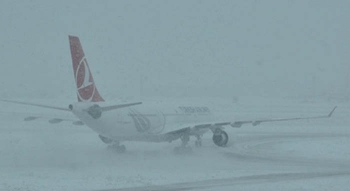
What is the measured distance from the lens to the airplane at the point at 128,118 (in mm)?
26359

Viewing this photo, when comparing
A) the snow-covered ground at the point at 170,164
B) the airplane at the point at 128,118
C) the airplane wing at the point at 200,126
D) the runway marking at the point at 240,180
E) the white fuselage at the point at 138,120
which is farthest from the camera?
the airplane wing at the point at 200,126

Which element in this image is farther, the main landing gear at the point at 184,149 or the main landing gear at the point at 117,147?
the main landing gear at the point at 184,149

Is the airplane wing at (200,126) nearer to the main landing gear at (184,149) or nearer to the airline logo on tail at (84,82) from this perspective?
the main landing gear at (184,149)

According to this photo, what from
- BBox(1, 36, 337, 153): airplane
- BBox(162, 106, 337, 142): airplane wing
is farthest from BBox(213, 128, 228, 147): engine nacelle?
BBox(162, 106, 337, 142): airplane wing

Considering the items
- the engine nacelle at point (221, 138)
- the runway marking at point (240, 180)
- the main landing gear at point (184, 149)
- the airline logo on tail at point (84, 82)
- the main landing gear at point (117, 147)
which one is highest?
the engine nacelle at point (221, 138)

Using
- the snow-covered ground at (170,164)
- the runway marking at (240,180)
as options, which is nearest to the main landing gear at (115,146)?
the snow-covered ground at (170,164)

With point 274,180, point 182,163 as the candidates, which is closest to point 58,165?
point 182,163

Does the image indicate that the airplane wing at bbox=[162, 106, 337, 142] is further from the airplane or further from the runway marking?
the runway marking

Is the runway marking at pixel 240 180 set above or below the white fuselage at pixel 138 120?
below

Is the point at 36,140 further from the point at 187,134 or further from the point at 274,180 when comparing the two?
the point at 274,180

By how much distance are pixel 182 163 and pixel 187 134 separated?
22.8 ft

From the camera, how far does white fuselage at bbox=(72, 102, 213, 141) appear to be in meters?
27.5

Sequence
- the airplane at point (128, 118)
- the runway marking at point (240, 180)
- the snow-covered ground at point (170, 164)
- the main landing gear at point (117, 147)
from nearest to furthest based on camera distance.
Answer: the runway marking at point (240, 180)
the snow-covered ground at point (170, 164)
the airplane at point (128, 118)
the main landing gear at point (117, 147)

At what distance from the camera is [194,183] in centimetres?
1930
